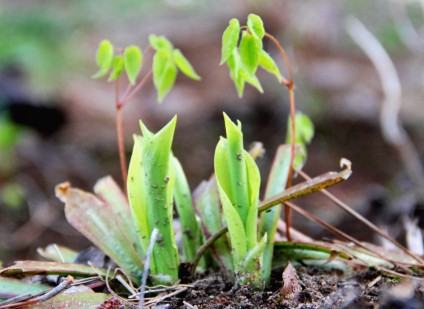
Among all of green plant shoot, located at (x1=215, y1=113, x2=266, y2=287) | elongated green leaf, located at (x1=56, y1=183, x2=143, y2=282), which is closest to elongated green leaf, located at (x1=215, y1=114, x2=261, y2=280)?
green plant shoot, located at (x1=215, y1=113, x2=266, y2=287)

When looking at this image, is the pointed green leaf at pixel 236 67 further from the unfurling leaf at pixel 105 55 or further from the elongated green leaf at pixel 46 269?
the elongated green leaf at pixel 46 269

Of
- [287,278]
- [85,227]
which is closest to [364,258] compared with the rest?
[287,278]

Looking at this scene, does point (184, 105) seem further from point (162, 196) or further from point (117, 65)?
point (162, 196)

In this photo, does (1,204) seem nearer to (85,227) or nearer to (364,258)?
(85,227)

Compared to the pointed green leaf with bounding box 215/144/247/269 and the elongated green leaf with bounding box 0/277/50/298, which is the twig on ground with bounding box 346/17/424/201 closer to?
the pointed green leaf with bounding box 215/144/247/269

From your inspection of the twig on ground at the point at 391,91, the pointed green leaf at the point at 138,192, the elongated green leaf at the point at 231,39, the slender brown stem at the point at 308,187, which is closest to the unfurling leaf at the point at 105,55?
the pointed green leaf at the point at 138,192

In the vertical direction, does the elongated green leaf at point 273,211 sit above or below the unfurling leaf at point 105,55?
below

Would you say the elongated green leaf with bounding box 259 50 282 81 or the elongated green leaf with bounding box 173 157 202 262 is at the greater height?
the elongated green leaf with bounding box 259 50 282 81
